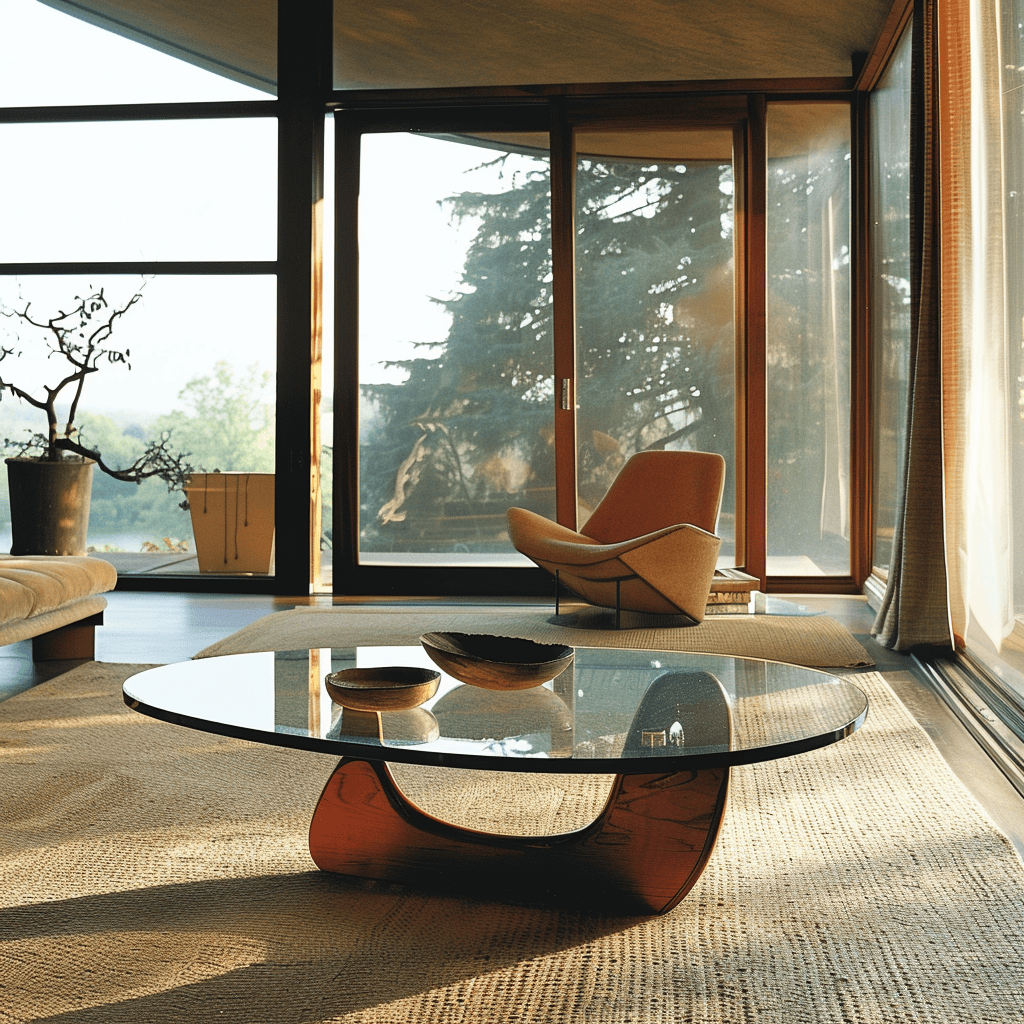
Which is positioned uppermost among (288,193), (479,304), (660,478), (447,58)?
(447,58)

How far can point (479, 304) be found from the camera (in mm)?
5590

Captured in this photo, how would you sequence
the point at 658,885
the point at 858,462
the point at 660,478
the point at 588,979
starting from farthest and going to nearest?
1. the point at 858,462
2. the point at 660,478
3. the point at 658,885
4. the point at 588,979

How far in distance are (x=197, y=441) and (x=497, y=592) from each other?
1902mm

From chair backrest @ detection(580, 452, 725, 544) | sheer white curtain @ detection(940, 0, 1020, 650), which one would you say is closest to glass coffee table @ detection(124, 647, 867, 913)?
sheer white curtain @ detection(940, 0, 1020, 650)

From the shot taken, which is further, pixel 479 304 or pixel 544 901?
pixel 479 304

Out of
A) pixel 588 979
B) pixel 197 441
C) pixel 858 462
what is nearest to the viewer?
pixel 588 979

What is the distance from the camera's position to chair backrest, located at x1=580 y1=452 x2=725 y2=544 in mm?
4238

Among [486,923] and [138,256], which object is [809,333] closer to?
[138,256]

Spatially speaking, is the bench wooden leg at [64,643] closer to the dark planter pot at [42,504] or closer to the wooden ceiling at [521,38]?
the dark planter pot at [42,504]

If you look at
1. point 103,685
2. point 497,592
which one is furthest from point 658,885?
point 497,592

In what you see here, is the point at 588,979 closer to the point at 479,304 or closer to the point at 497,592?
the point at 497,592

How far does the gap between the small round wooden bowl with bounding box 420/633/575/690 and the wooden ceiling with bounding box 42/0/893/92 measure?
4441mm

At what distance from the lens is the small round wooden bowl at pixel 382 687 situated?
1543 mm

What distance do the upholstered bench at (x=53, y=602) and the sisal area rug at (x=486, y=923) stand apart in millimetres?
845
